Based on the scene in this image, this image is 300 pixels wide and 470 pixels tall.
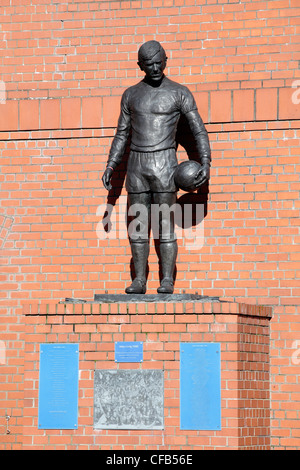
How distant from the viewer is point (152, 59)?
34.6 ft

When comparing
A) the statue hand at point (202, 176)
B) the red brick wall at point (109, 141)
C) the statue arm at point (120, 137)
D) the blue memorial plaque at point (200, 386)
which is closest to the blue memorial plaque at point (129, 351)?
the blue memorial plaque at point (200, 386)

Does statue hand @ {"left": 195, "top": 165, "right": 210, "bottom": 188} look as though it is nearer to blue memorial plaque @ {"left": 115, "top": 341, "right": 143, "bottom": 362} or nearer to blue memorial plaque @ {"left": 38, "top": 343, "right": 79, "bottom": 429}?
blue memorial plaque @ {"left": 115, "top": 341, "right": 143, "bottom": 362}

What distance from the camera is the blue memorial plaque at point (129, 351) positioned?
9.87 meters

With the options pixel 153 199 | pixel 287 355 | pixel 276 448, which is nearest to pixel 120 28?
pixel 153 199

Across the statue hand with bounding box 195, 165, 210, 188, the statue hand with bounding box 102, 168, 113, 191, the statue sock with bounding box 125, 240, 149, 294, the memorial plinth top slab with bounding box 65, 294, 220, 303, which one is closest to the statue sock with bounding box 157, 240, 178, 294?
the statue sock with bounding box 125, 240, 149, 294

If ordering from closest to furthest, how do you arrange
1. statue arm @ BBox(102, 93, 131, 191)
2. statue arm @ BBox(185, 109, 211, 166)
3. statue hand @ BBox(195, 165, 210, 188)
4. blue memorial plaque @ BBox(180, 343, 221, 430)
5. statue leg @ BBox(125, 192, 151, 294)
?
blue memorial plaque @ BBox(180, 343, 221, 430), statue hand @ BBox(195, 165, 210, 188), statue arm @ BBox(185, 109, 211, 166), statue leg @ BBox(125, 192, 151, 294), statue arm @ BBox(102, 93, 131, 191)

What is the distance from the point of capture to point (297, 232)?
1075 cm

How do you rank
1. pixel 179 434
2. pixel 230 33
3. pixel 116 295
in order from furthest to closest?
pixel 230 33
pixel 116 295
pixel 179 434

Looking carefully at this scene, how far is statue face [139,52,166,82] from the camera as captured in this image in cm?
1055

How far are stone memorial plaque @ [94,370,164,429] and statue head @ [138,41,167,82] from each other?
2827 millimetres

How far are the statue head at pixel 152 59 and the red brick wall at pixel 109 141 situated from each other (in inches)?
23.6

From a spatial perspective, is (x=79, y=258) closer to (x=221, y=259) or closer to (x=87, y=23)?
(x=221, y=259)

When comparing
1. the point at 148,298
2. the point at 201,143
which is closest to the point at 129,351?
the point at 148,298

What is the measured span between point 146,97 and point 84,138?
1.01 metres
